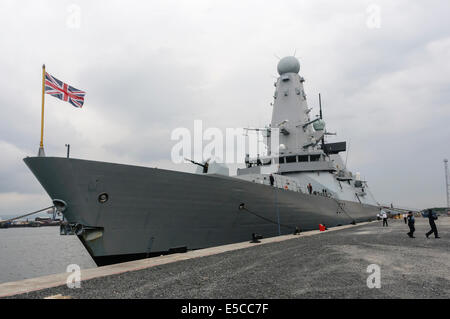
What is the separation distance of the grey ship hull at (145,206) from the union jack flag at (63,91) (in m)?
1.61

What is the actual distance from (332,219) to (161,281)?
18788mm

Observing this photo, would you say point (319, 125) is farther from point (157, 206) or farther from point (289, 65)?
point (157, 206)

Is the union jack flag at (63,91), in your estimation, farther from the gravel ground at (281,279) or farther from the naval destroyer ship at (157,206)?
the gravel ground at (281,279)

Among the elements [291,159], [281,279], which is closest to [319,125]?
[291,159]

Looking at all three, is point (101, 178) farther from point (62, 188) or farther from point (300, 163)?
point (300, 163)

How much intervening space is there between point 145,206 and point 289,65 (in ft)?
73.1

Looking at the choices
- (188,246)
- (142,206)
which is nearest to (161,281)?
(142,206)

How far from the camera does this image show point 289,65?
2720 cm

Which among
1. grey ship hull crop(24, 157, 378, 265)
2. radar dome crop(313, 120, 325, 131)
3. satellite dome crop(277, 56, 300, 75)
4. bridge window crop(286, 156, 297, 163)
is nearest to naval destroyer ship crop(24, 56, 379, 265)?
grey ship hull crop(24, 157, 378, 265)

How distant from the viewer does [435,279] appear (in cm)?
470

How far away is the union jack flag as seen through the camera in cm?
770

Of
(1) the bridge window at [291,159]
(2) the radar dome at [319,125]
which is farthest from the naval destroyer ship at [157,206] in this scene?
(2) the radar dome at [319,125]

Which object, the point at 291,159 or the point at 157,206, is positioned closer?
the point at 157,206

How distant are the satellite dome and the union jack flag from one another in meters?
22.3
